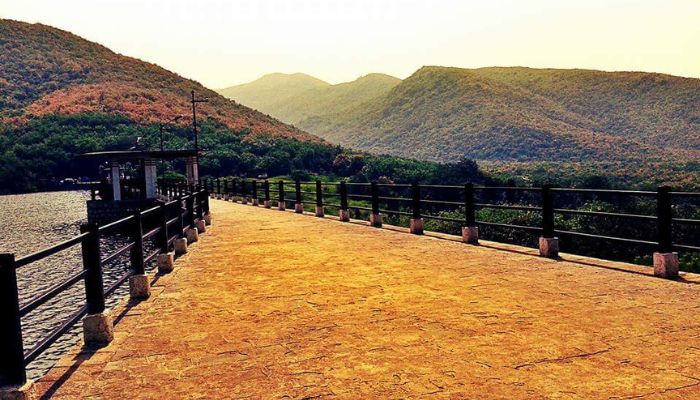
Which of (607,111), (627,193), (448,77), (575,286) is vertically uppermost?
(448,77)

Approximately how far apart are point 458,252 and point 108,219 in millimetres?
41645

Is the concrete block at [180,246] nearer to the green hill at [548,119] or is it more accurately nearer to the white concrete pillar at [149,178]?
the white concrete pillar at [149,178]

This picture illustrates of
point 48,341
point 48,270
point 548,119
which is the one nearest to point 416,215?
point 48,341

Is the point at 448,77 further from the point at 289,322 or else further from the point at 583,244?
the point at 289,322

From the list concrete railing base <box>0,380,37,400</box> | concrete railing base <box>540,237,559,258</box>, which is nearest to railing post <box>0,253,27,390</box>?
concrete railing base <box>0,380,37,400</box>

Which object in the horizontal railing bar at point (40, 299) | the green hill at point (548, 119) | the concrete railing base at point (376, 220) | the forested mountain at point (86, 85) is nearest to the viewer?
the horizontal railing bar at point (40, 299)

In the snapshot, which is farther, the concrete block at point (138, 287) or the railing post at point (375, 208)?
the railing post at point (375, 208)

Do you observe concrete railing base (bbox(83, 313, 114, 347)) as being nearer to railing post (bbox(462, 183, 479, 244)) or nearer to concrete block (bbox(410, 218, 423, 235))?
railing post (bbox(462, 183, 479, 244))

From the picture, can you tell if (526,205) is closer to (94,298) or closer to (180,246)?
(180,246)

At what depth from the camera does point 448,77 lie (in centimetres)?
19288

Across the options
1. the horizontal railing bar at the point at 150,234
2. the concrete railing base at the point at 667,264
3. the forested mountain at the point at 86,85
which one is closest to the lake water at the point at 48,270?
the horizontal railing bar at the point at 150,234

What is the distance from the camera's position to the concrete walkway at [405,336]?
14.5ft

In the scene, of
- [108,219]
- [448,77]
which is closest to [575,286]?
[108,219]

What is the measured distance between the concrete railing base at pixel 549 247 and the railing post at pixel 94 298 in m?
7.73
